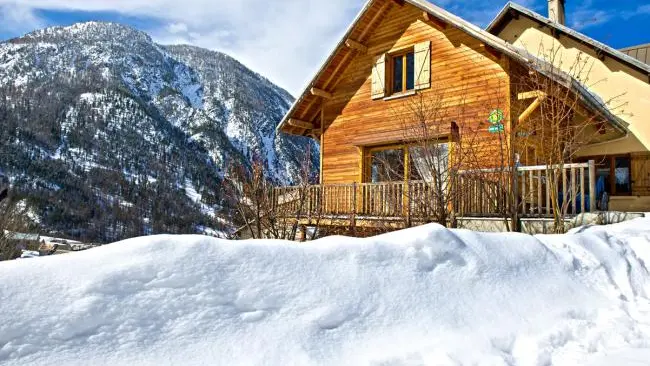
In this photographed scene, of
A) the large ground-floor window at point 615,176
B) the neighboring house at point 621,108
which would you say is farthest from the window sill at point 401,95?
the large ground-floor window at point 615,176

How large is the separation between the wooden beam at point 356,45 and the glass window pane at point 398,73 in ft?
3.18

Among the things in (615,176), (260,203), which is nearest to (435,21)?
(615,176)

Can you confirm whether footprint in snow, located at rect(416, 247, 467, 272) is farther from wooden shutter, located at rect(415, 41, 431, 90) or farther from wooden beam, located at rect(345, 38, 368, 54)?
wooden beam, located at rect(345, 38, 368, 54)

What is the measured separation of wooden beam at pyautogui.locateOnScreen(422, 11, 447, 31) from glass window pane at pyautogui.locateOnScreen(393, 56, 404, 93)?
1.41m

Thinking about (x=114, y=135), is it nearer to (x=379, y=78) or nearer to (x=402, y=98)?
(x=379, y=78)

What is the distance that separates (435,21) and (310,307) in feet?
36.7

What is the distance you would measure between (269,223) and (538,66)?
5836 millimetres

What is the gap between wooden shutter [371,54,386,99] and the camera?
13.1 metres

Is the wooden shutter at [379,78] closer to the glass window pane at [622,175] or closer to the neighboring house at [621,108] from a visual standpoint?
the neighboring house at [621,108]

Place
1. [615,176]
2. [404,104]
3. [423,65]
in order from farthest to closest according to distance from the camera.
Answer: [615,176] < [404,104] < [423,65]

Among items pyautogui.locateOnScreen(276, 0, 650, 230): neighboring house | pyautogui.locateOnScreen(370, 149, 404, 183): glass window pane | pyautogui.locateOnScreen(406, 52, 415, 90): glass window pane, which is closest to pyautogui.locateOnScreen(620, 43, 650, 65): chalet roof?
pyautogui.locateOnScreen(276, 0, 650, 230): neighboring house

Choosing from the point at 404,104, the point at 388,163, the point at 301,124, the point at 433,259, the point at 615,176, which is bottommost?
the point at 433,259

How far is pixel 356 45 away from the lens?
13.6 metres

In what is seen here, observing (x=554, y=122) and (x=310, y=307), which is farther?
(x=554, y=122)
